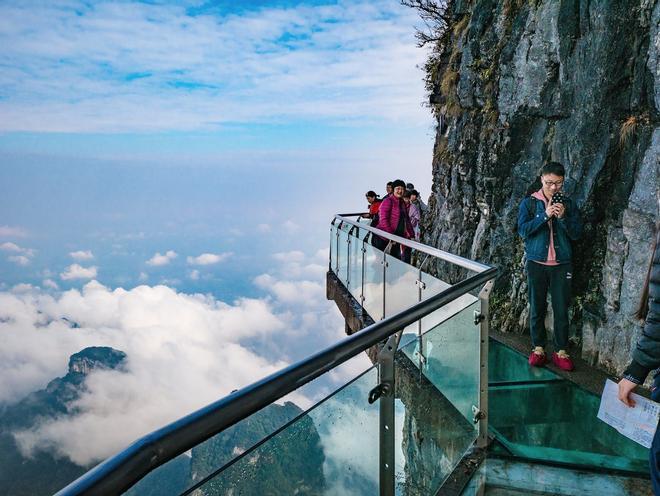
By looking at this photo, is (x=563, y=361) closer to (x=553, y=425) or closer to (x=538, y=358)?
(x=538, y=358)

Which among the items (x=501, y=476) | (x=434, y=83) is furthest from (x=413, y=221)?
(x=501, y=476)

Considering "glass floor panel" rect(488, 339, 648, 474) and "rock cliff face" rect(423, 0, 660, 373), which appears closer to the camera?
"glass floor panel" rect(488, 339, 648, 474)

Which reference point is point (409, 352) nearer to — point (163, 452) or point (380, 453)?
point (380, 453)

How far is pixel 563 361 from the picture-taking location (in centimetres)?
553

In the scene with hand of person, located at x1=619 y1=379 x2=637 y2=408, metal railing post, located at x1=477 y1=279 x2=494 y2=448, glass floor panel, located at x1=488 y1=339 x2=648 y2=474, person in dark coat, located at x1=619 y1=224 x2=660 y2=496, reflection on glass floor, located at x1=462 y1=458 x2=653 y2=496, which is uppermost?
person in dark coat, located at x1=619 y1=224 x2=660 y2=496

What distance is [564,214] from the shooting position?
17.9 feet

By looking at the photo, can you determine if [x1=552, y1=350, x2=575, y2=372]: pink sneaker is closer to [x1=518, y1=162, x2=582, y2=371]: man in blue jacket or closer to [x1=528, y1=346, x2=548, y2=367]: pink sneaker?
[x1=518, y1=162, x2=582, y2=371]: man in blue jacket

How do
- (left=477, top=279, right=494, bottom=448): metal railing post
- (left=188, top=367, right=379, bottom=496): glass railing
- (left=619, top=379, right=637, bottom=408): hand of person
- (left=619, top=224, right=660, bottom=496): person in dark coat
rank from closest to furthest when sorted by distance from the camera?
(left=188, top=367, right=379, bottom=496): glass railing
(left=619, top=224, right=660, bottom=496): person in dark coat
(left=619, top=379, right=637, bottom=408): hand of person
(left=477, top=279, right=494, bottom=448): metal railing post

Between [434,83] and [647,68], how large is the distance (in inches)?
331

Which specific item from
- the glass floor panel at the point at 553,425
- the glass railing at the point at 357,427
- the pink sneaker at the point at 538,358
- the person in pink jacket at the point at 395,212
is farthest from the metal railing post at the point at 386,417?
the person in pink jacket at the point at 395,212

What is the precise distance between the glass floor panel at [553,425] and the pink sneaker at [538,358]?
0.08 m

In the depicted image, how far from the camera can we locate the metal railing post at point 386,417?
233 centimetres

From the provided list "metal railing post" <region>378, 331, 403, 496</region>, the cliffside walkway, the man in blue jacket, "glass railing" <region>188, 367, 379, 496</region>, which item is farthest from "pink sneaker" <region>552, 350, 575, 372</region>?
"glass railing" <region>188, 367, 379, 496</region>

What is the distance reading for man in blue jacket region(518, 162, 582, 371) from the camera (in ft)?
17.9
